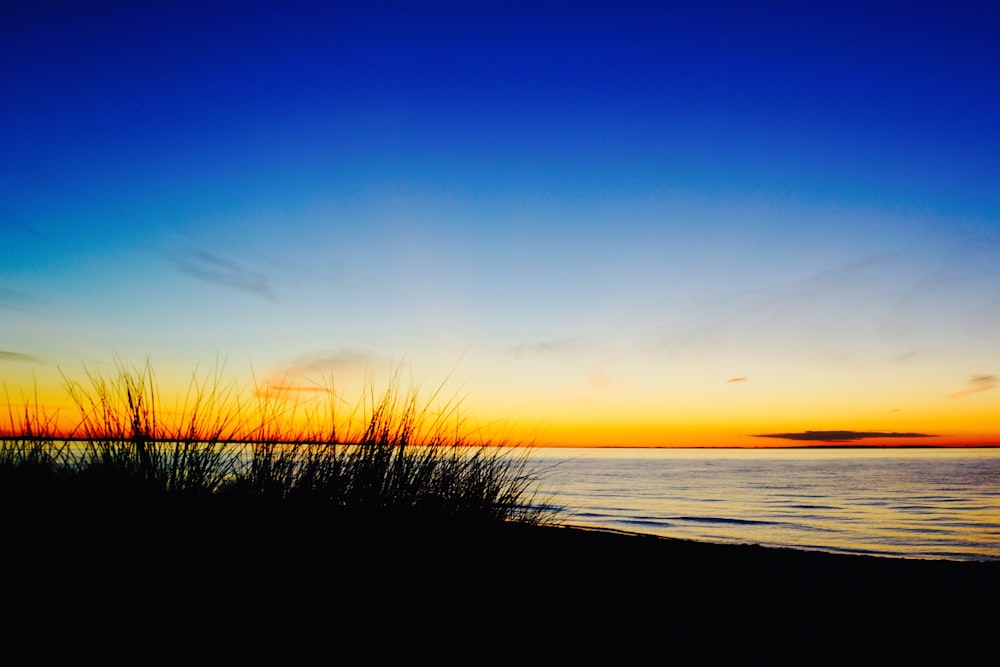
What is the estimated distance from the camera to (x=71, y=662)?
264 cm

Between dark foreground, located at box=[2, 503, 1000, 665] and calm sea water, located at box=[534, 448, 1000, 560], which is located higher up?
dark foreground, located at box=[2, 503, 1000, 665]

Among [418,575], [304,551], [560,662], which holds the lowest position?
[560,662]

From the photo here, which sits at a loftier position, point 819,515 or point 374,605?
point 374,605

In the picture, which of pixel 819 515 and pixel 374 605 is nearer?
pixel 374 605

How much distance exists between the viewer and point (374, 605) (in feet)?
11.5

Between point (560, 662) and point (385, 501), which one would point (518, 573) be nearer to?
point (385, 501)

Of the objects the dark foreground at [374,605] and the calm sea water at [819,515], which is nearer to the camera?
the dark foreground at [374,605]

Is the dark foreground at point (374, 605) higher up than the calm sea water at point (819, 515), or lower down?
higher up

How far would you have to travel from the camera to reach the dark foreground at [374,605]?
303 cm

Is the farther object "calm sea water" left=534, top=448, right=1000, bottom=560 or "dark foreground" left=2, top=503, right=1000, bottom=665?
"calm sea water" left=534, top=448, right=1000, bottom=560

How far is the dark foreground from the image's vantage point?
303 cm

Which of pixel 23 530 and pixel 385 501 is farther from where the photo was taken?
pixel 385 501

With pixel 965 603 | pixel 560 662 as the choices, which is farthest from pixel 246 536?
pixel 965 603

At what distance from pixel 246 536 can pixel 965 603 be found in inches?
240
